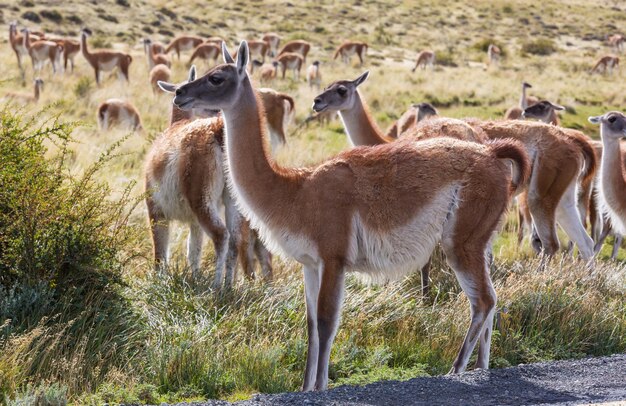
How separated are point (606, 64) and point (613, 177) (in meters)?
30.1

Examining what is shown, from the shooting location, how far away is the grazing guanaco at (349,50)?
126 ft

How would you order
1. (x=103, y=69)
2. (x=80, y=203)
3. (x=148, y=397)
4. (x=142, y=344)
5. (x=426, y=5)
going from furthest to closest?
(x=426, y=5) → (x=103, y=69) → (x=80, y=203) → (x=142, y=344) → (x=148, y=397)

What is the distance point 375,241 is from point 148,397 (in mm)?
1843

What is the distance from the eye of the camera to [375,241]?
20.2 ft

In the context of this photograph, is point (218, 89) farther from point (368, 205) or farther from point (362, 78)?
point (362, 78)

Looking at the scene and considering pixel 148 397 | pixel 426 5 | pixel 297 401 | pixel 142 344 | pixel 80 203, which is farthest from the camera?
pixel 426 5

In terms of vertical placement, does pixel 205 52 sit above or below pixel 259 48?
above

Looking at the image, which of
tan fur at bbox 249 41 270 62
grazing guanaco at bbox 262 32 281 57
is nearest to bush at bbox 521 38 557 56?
grazing guanaco at bbox 262 32 281 57

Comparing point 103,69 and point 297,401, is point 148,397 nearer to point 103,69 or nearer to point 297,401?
point 297,401

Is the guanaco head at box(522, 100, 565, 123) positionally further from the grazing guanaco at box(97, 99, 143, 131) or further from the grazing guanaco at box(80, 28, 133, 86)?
the grazing guanaco at box(80, 28, 133, 86)

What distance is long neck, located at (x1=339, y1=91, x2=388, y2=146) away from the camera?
10805mm

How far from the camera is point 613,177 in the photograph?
33.2 ft

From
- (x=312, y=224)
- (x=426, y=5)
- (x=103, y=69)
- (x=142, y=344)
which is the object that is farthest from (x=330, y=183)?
(x=426, y=5)

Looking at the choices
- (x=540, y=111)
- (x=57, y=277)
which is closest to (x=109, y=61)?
(x=540, y=111)
